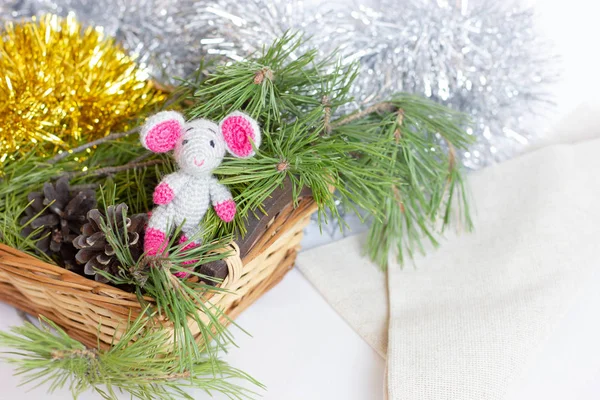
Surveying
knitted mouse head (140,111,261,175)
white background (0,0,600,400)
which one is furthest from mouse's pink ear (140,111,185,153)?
white background (0,0,600,400)

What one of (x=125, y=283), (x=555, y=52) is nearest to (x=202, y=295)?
(x=125, y=283)

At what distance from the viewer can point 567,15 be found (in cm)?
75

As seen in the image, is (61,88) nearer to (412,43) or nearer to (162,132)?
(162,132)

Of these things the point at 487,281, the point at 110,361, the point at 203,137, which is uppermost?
the point at 203,137

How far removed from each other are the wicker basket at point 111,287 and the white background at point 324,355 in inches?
1.2

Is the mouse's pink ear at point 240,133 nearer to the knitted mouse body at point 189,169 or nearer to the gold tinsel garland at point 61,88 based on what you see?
the knitted mouse body at point 189,169

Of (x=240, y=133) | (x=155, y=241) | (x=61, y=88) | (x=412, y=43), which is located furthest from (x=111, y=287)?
(x=412, y=43)

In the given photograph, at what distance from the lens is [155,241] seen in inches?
19.2

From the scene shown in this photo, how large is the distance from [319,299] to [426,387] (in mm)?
169

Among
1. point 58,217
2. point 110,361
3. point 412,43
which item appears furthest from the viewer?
point 412,43

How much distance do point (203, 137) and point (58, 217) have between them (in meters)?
0.19

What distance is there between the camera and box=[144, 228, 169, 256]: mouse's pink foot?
48 cm

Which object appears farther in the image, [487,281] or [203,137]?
[487,281]

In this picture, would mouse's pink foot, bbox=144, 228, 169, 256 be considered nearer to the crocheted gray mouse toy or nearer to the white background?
the crocheted gray mouse toy
